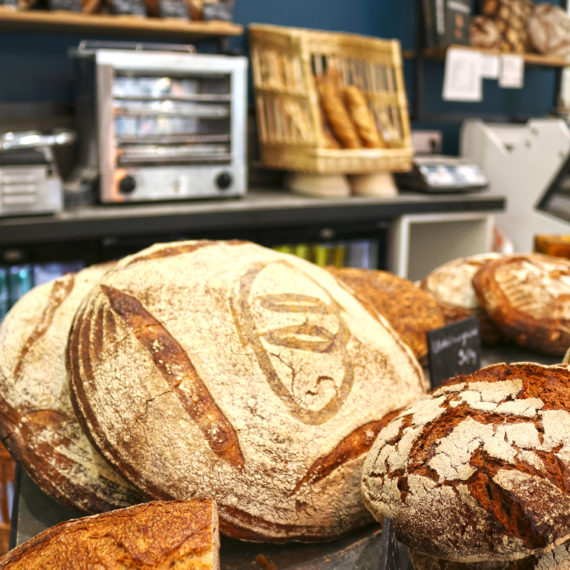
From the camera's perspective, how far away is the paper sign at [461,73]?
3.80 metres

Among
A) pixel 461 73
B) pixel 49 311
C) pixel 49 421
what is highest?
pixel 461 73

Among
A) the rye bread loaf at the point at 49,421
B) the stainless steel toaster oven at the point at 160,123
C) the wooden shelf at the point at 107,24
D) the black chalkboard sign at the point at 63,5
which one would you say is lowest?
the rye bread loaf at the point at 49,421

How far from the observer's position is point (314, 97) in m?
2.95

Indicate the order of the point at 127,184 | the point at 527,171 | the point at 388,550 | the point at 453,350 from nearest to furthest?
the point at 388,550
the point at 453,350
the point at 127,184
the point at 527,171

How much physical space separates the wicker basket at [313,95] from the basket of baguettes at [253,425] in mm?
2127

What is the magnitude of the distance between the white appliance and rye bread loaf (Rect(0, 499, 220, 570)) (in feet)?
9.98

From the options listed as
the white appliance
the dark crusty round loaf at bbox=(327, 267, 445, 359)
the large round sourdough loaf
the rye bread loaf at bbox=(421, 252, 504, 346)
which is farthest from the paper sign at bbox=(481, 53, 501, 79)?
the large round sourdough loaf

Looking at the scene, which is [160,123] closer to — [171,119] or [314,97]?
[171,119]

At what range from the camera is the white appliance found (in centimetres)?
334

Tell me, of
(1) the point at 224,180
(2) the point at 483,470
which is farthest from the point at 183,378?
(1) the point at 224,180

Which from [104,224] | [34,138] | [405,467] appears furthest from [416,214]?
[405,467]

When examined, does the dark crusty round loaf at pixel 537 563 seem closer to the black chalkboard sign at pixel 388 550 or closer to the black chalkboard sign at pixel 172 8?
the black chalkboard sign at pixel 388 550

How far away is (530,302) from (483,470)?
0.80m

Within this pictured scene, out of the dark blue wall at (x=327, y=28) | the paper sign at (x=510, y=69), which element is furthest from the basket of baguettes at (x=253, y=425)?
the paper sign at (x=510, y=69)
